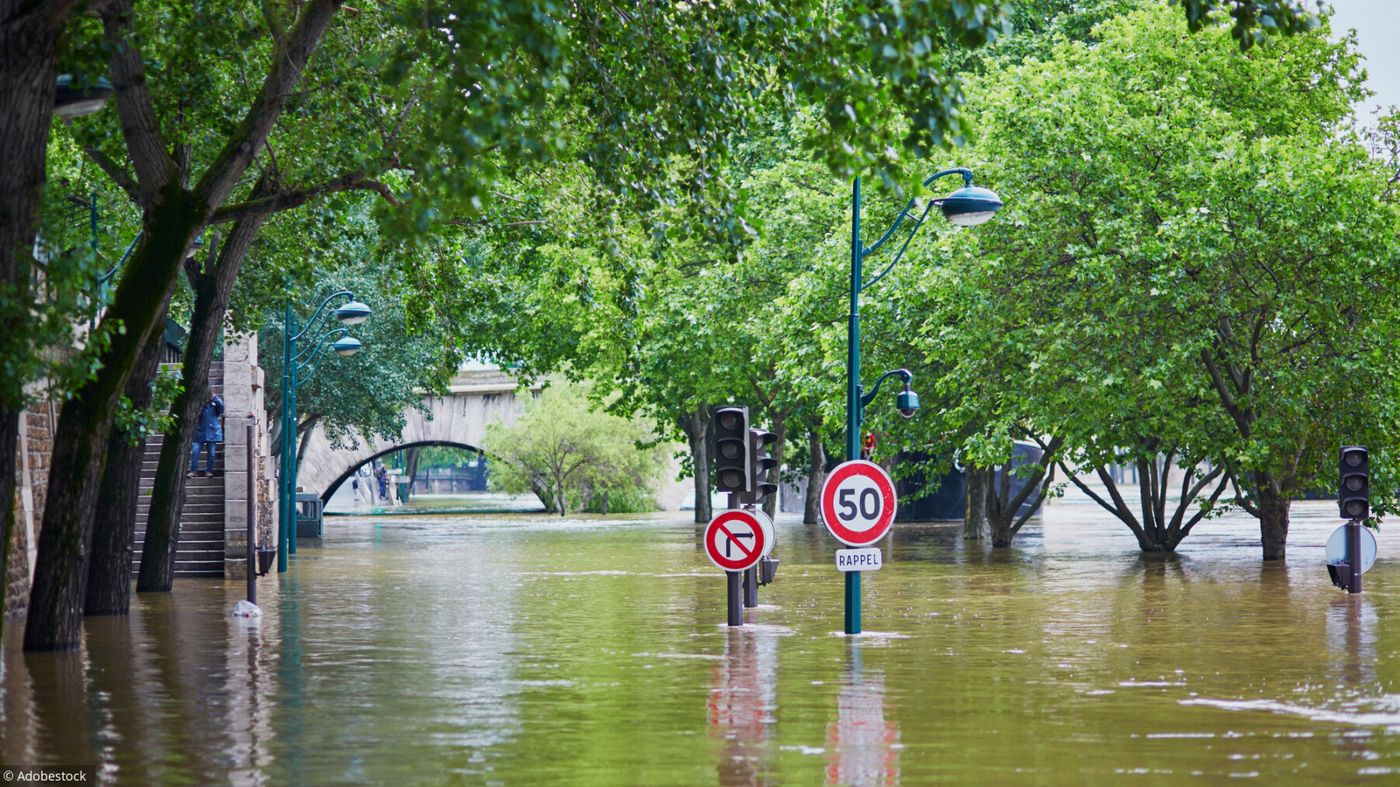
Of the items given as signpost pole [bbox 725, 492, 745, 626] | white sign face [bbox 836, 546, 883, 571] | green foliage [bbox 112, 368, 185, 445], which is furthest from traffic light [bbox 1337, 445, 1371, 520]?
green foliage [bbox 112, 368, 185, 445]

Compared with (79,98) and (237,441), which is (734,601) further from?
(237,441)

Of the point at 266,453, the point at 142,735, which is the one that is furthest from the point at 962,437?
the point at 142,735

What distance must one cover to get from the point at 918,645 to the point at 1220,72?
18.8 m

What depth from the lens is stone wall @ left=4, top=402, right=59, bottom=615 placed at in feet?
69.5

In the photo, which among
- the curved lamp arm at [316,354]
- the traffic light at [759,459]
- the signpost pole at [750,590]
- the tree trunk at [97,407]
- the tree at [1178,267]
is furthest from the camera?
the curved lamp arm at [316,354]

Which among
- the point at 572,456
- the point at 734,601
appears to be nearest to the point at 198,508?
the point at 734,601

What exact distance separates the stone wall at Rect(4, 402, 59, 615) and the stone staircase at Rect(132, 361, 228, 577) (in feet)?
21.4

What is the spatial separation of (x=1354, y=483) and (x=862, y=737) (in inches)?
529

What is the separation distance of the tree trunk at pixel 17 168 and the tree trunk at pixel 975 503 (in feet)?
108

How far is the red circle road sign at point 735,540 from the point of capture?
18312 millimetres

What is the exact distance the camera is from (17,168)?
39.2ft

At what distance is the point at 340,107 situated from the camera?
1883 centimetres

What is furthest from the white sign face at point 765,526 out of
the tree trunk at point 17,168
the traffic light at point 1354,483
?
the tree trunk at point 17,168

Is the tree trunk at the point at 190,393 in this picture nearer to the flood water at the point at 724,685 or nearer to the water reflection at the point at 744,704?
the flood water at the point at 724,685
